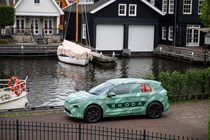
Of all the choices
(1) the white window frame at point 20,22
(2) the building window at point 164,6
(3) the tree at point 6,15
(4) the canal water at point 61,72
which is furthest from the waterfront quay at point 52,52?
(1) the white window frame at point 20,22

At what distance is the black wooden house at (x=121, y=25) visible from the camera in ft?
162

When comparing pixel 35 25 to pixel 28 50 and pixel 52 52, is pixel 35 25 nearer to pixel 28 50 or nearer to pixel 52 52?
pixel 52 52

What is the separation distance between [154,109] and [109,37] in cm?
3358

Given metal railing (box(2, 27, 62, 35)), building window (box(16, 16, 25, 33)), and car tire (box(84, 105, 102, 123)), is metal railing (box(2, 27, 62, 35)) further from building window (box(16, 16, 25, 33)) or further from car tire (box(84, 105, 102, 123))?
car tire (box(84, 105, 102, 123))

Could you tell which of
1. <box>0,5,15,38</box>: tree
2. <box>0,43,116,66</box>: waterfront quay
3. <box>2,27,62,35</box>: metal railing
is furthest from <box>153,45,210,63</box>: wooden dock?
<box>0,5,15,38</box>: tree

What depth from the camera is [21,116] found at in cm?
1691

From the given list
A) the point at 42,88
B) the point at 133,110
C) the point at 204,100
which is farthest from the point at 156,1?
A: the point at 133,110

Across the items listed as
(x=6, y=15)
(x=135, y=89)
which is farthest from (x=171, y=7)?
(x=135, y=89)

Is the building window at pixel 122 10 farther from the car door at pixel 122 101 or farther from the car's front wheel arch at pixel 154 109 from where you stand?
the car door at pixel 122 101

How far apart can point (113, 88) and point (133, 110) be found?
119cm

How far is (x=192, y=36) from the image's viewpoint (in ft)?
174

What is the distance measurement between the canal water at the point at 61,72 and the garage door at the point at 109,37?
155 inches

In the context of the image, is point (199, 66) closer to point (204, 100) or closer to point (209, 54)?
point (209, 54)

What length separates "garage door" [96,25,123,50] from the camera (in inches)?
1956
